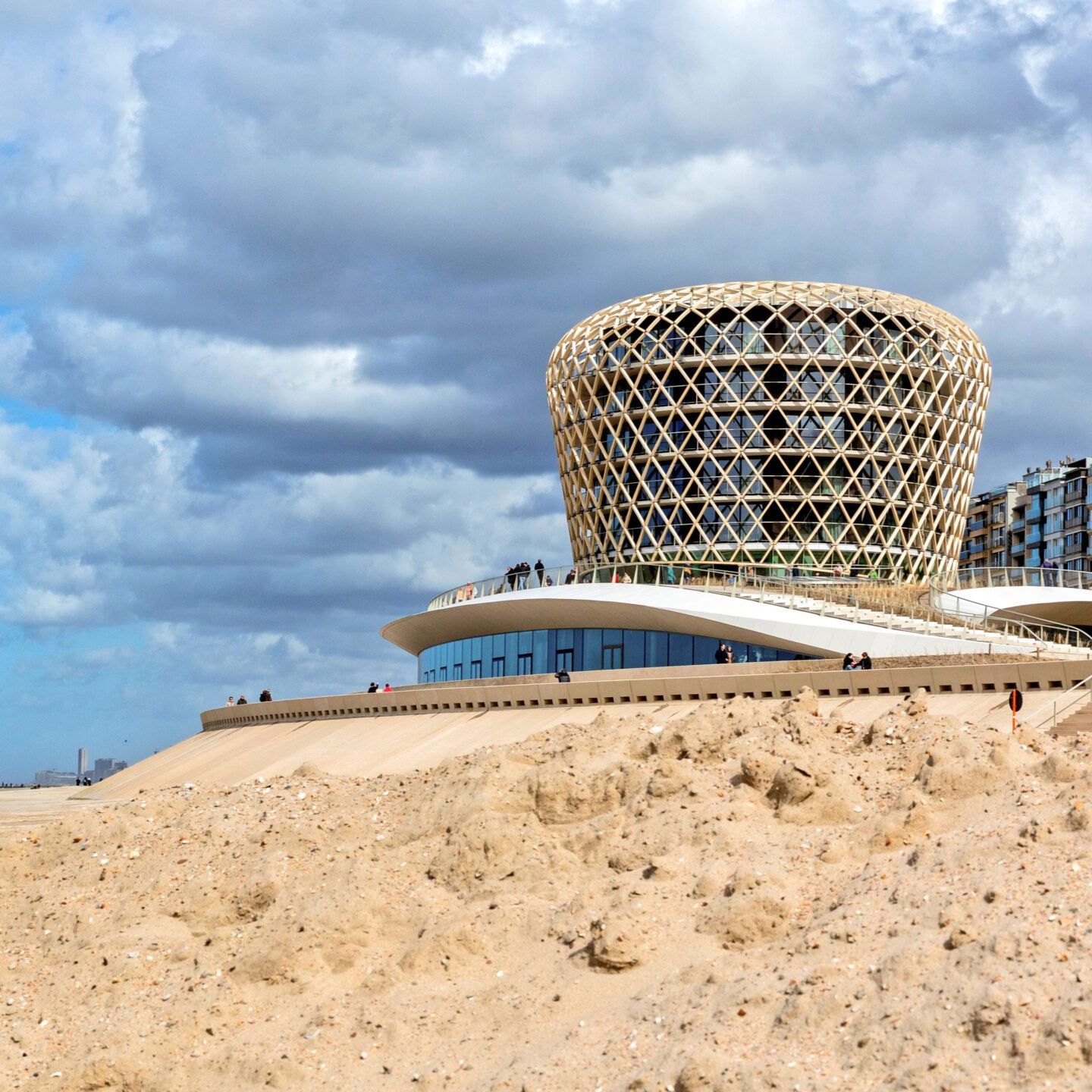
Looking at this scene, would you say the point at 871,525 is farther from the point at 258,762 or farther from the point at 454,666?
the point at 258,762

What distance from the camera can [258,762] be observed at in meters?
35.0

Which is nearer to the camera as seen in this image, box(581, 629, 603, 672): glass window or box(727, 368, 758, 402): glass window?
box(581, 629, 603, 672): glass window

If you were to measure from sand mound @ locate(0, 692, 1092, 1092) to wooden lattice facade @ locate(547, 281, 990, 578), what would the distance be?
148 ft

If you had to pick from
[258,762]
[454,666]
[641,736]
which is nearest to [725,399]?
[454,666]

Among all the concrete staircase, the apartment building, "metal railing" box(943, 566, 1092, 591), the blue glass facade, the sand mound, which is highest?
the apartment building

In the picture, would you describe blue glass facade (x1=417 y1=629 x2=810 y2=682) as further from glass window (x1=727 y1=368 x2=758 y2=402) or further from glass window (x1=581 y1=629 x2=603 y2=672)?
glass window (x1=727 y1=368 x2=758 y2=402)

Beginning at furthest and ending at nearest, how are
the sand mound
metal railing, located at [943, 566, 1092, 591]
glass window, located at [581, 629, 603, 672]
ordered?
metal railing, located at [943, 566, 1092, 591] < glass window, located at [581, 629, 603, 672] < the sand mound

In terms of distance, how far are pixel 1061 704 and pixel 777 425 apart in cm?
3875

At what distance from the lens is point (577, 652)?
4662 centimetres

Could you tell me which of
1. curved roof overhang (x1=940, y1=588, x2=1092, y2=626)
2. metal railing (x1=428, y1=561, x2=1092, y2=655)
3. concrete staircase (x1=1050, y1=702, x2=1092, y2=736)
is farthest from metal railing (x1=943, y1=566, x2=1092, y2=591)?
concrete staircase (x1=1050, y1=702, x2=1092, y2=736)

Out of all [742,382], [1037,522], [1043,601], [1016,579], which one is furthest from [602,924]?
[1037,522]

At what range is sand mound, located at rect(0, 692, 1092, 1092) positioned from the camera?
8.64m

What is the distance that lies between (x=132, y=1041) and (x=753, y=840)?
17.0ft

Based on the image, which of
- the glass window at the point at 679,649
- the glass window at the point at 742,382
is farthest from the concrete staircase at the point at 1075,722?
the glass window at the point at 742,382
